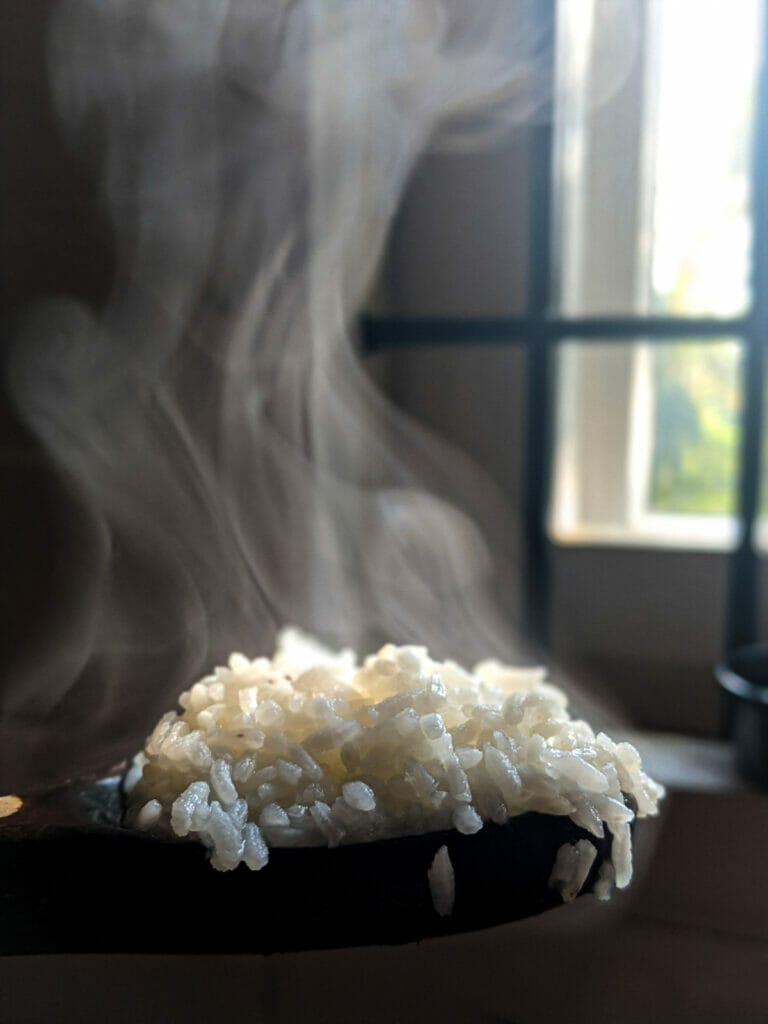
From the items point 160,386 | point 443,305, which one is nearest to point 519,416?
point 443,305

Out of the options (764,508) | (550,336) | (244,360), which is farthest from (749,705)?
(244,360)

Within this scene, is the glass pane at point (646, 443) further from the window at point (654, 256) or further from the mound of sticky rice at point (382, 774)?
the mound of sticky rice at point (382, 774)

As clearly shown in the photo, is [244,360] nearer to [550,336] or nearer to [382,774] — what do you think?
[550,336]

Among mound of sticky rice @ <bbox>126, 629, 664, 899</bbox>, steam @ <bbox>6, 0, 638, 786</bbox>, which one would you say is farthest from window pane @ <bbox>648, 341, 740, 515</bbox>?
mound of sticky rice @ <bbox>126, 629, 664, 899</bbox>

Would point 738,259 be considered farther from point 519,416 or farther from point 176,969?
point 176,969

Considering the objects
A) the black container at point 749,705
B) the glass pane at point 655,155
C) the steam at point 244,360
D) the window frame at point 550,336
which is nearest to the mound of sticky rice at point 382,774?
the steam at point 244,360

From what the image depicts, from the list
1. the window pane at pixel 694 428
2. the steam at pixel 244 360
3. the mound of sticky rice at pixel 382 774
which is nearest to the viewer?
the mound of sticky rice at pixel 382 774

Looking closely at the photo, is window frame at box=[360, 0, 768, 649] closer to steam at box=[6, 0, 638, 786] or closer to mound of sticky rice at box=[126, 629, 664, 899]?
steam at box=[6, 0, 638, 786]
